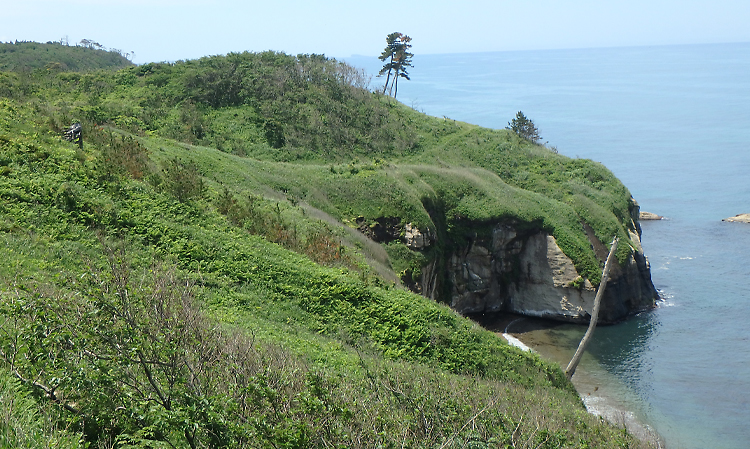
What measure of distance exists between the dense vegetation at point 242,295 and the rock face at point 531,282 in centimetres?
132

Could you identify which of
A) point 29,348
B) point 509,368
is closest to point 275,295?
point 509,368

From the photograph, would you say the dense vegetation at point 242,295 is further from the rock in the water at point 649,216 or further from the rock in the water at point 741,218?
the rock in the water at point 741,218

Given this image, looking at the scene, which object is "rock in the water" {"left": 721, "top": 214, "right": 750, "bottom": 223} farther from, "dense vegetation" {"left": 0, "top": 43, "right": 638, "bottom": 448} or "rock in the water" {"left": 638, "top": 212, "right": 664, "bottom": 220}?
"dense vegetation" {"left": 0, "top": 43, "right": 638, "bottom": 448}

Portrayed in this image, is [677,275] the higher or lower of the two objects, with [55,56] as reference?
lower

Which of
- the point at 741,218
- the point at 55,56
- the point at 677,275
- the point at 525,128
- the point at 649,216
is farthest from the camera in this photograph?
the point at 55,56

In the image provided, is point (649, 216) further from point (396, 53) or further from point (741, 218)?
point (396, 53)

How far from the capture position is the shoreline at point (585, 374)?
2536cm

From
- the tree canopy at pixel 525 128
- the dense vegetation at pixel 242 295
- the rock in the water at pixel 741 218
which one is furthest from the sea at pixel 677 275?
the tree canopy at pixel 525 128

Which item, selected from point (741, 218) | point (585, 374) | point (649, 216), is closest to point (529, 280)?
point (585, 374)

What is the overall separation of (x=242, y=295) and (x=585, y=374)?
68.8ft

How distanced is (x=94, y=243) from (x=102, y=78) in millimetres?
44020

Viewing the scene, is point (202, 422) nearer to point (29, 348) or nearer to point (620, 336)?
point (29, 348)

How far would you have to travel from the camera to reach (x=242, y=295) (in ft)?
54.4

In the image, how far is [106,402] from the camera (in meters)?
7.21
